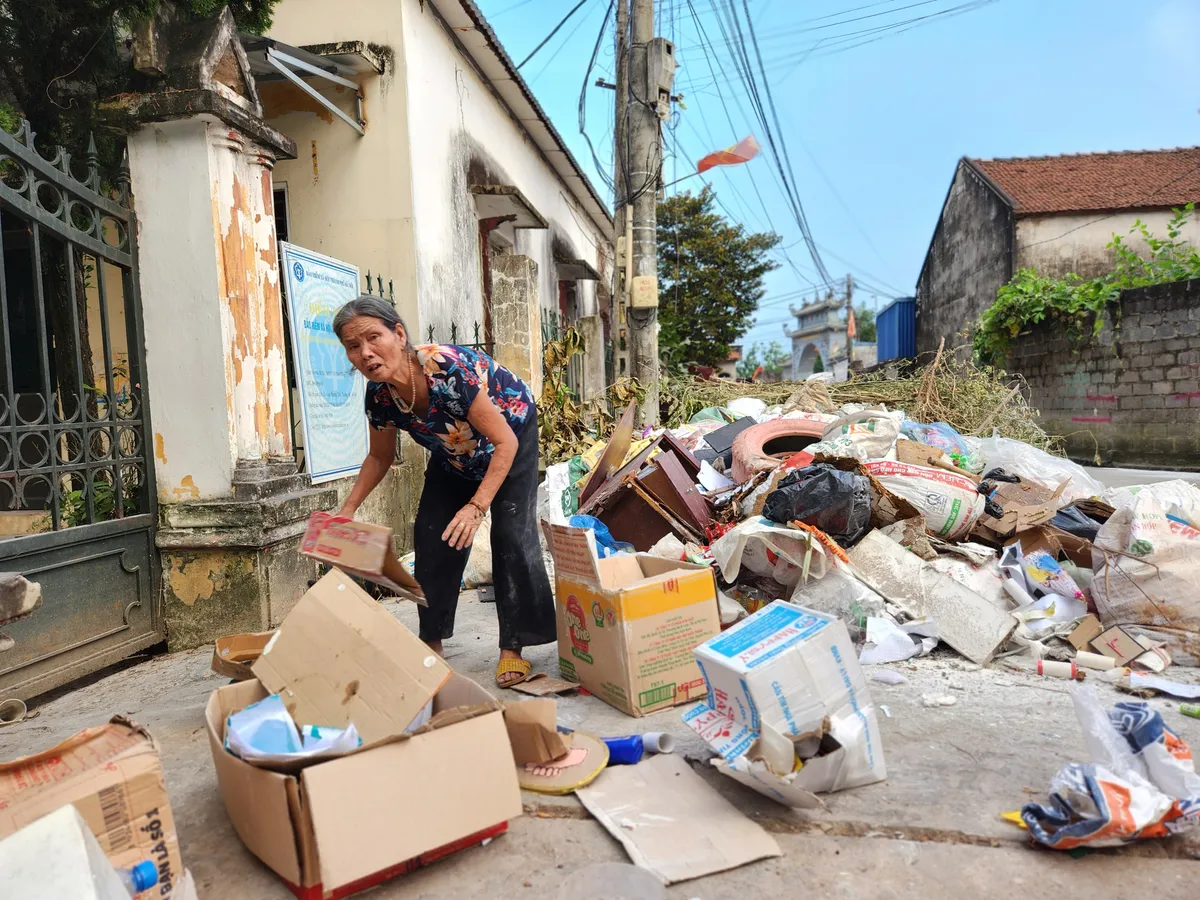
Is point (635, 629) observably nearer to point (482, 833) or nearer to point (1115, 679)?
point (482, 833)

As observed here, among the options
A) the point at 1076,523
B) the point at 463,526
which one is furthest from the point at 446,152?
the point at 1076,523

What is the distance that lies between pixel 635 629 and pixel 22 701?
7.03ft

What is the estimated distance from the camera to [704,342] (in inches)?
784

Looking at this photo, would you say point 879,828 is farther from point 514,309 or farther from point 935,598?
point 514,309

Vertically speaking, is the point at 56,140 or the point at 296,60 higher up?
the point at 296,60

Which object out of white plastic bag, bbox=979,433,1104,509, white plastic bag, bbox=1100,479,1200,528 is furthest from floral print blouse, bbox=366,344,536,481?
white plastic bag, bbox=979,433,1104,509

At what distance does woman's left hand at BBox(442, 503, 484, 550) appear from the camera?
2.31 m

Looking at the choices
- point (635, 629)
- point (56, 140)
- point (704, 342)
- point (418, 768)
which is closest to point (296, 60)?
point (56, 140)

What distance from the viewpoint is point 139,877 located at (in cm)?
138

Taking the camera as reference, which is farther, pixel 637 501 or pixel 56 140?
pixel 637 501

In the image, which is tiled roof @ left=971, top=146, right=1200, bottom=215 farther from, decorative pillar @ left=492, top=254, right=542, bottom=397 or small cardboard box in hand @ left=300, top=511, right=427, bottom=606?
small cardboard box in hand @ left=300, top=511, right=427, bottom=606

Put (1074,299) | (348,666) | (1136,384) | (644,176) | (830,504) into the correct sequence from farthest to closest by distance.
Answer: (1074,299)
(1136,384)
(644,176)
(830,504)
(348,666)

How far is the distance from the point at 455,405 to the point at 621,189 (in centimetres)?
550

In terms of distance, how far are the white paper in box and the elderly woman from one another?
0.91 m
